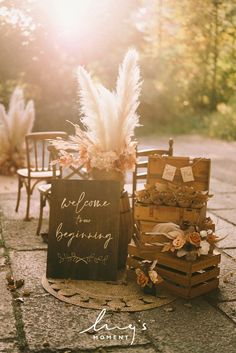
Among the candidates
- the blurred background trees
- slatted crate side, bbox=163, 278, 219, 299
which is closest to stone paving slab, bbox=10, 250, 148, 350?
slatted crate side, bbox=163, 278, 219, 299

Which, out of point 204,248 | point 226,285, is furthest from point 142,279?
point 226,285

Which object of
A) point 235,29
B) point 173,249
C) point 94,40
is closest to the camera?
point 173,249

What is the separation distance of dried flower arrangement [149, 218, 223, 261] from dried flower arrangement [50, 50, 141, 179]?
1.93 ft

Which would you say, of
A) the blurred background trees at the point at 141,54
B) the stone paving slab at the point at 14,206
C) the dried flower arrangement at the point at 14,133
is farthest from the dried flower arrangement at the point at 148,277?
the blurred background trees at the point at 141,54

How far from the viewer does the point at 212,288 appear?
364cm

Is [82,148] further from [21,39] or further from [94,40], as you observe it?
[94,40]

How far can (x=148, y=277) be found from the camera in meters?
3.52

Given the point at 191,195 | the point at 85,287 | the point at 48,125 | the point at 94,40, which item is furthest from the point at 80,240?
the point at 94,40

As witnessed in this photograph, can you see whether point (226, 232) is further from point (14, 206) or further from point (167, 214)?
point (14, 206)

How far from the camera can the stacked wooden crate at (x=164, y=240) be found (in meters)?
3.48

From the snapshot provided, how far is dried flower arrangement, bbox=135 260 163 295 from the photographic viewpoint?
3477 mm

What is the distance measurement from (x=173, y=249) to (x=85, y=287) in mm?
669

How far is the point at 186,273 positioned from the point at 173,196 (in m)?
0.63

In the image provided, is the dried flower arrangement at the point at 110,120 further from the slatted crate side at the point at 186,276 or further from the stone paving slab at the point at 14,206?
the stone paving slab at the point at 14,206
